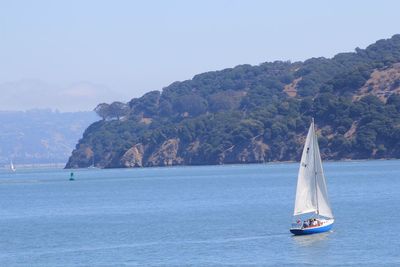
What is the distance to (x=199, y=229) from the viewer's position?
299 feet

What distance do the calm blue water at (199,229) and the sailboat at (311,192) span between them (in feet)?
3.33

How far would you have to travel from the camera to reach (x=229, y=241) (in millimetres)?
80812

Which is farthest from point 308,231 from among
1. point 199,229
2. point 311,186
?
point 199,229

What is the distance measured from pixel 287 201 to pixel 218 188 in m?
38.1

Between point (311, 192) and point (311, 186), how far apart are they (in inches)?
16.6

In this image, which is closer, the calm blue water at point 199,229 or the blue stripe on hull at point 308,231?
the calm blue water at point 199,229

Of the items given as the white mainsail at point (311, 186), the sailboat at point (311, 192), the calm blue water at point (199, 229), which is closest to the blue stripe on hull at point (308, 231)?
the sailboat at point (311, 192)

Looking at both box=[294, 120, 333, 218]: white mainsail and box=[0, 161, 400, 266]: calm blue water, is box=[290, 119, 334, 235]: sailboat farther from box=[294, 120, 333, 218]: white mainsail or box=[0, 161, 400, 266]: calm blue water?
box=[0, 161, 400, 266]: calm blue water

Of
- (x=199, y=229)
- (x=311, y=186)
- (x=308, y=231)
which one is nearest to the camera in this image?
(x=308, y=231)

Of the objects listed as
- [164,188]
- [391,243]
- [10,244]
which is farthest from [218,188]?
[391,243]

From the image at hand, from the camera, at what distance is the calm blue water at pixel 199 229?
72.7 metres

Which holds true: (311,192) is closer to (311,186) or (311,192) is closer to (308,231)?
(311,186)

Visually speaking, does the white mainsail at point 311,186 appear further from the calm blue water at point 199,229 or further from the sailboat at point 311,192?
the calm blue water at point 199,229

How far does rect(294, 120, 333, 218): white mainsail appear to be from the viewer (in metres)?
80.4
